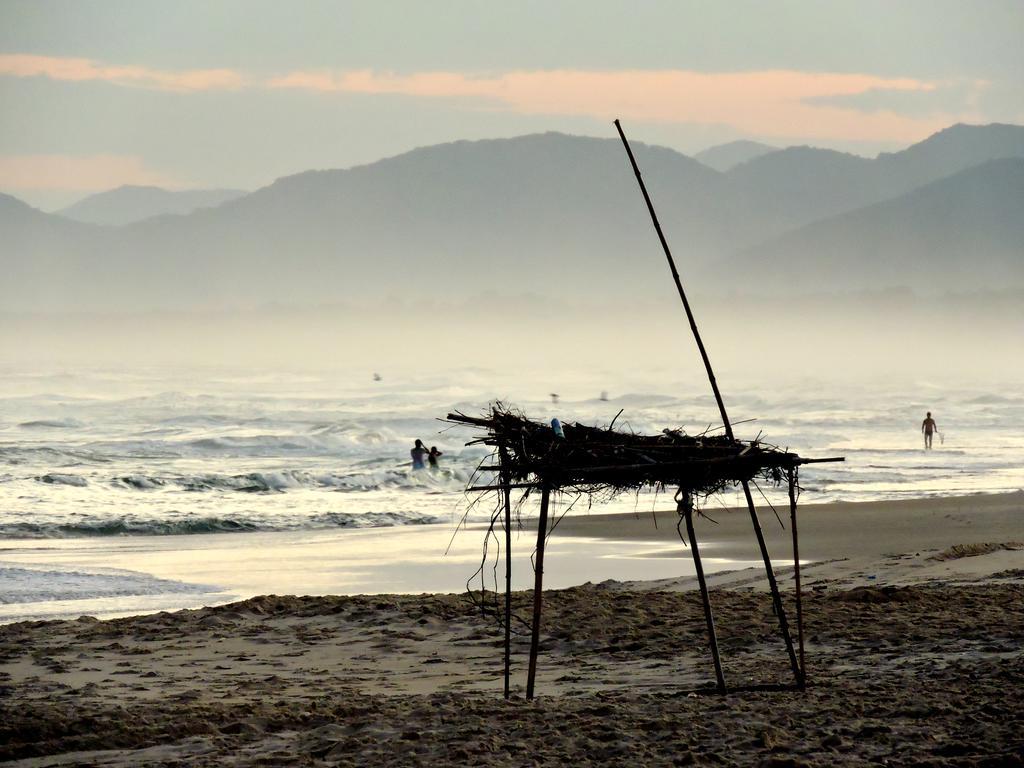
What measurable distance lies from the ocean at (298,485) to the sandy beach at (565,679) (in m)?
1.72

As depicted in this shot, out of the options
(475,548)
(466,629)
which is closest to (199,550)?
(475,548)

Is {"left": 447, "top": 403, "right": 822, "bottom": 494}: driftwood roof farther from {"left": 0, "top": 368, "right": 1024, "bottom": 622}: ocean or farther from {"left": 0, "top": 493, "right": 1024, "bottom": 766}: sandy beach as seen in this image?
{"left": 0, "top": 493, "right": 1024, "bottom": 766}: sandy beach

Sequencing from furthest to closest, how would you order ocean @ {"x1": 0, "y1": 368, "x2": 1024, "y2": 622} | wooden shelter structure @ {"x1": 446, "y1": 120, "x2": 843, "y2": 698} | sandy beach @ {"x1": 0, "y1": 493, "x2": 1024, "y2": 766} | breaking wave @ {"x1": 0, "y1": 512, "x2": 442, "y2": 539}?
breaking wave @ {"x1": 0, "y1": 512, "x2": 442, "y2": 539}
ocean @ {"x1": 0, "y1": 368, "x2": 1024, "y2": 622}
wooden shelter structure @ {"x1": 446, "y1": 120, "x2": 843, "y2": 698}
sandy beach @ {"x1": 0, "y1": 493, "x2": 1024, "y2": 766}

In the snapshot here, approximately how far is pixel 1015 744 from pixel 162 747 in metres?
4.40

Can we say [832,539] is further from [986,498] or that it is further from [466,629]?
[466,629]

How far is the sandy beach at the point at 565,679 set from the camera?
7.16 metres

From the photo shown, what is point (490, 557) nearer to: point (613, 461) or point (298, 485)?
point (613, 461)

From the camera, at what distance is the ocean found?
14.8m

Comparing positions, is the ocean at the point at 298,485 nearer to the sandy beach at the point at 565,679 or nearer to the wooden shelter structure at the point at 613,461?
the wooden shelter structure at the point at 613,461

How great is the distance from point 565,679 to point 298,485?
19.1m

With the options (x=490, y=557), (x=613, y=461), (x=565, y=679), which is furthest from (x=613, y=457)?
(x=490, y=557)

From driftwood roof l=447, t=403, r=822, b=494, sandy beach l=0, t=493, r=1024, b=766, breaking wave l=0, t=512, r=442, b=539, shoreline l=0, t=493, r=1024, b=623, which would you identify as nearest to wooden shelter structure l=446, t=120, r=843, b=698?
driftwood roof l=447, t=403, r=822, b=494

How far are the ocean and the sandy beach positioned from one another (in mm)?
1720

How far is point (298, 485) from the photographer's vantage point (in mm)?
27859
